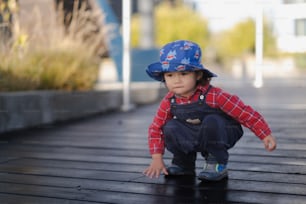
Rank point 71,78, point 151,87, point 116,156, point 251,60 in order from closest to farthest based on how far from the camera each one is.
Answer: point 116,156 < point 71,78 < point 151,87 < point 251,60

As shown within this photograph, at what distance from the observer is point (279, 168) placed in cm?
275

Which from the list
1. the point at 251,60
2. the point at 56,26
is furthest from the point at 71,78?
the point at 251,60

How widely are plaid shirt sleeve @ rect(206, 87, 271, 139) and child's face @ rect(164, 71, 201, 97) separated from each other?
0.09 metres

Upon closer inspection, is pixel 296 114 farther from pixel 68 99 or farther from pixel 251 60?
pixel 251 60

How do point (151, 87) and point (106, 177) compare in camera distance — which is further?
point (151, 87)

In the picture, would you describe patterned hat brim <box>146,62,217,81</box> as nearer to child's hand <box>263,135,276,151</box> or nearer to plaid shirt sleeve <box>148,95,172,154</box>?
plaid shirt sleeve <box>148,95,172,154</box>

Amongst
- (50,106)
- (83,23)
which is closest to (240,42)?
(83,23)

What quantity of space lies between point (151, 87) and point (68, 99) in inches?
63.6

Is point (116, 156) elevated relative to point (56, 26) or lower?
lower

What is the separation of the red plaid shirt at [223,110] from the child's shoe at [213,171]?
211 millimetres

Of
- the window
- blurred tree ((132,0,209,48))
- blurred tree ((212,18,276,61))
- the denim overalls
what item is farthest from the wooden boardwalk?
blurred tree ((132,0,209,48))

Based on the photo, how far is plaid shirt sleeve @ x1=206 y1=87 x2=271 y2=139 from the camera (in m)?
2.45

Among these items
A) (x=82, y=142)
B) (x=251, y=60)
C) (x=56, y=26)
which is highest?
(x=56, y=26)

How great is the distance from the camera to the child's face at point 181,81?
8.27ft
